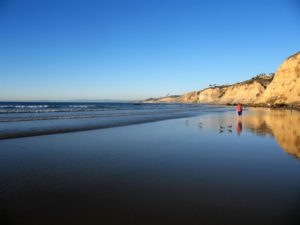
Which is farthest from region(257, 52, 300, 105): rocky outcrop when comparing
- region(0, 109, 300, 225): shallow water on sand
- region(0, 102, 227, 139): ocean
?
region(0, 109, 300, 225): shallow water on sand

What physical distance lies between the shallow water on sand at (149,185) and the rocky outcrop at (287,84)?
2386 inches

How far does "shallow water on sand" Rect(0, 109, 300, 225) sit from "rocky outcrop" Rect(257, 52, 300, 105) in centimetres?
6060

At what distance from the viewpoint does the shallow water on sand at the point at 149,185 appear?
16.1 feet

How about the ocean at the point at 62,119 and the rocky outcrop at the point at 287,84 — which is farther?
the rocky outcrop at the point at 287,84

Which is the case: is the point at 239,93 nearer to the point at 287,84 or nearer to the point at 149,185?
the point at 287,84

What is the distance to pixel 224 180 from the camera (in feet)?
23.3

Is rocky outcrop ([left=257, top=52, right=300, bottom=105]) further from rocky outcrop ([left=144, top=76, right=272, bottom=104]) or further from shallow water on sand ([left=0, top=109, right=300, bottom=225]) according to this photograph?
shallow water on sand ([left=0, top=109, right=300, bottom=225])

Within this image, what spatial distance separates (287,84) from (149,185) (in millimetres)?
73062

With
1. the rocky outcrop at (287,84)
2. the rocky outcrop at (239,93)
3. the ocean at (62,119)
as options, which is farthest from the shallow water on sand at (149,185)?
the rocky outcrop at (239,93)

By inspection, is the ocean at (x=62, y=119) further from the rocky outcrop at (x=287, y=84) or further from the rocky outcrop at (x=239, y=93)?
the rocky outcrop at (x=239, y=93)

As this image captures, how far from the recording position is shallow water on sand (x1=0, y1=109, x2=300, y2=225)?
16.1ft

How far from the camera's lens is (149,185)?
264 inches

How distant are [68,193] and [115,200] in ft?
4.07

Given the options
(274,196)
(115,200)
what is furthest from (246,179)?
(115,200)
